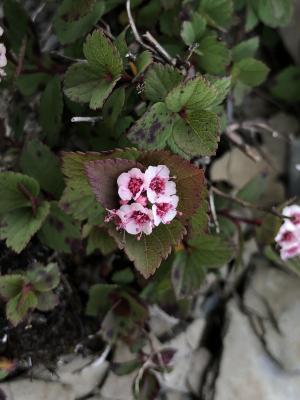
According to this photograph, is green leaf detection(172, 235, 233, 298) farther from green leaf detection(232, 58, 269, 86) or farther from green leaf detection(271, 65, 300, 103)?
green leaf detection(271, 65, 300, 103)

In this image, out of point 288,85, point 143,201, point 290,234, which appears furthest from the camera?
point 288,85

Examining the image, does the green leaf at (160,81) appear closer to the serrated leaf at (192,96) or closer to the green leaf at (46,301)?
the serrated leaf at (192,96)

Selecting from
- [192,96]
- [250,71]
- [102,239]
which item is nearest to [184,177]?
[192,96]

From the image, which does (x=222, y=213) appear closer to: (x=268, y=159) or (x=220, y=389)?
(x=268, y=159)

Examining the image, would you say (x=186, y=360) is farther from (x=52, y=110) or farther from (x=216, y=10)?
(x=216, y=10)

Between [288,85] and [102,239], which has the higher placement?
[288,85]

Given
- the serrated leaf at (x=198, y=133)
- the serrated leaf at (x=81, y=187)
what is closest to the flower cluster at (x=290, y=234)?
the serrated leaf at (x=198, y=133)
